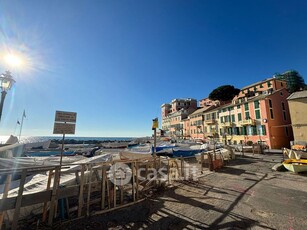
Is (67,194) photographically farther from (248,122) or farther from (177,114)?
(177,114)

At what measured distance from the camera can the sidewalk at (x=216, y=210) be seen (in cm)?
451

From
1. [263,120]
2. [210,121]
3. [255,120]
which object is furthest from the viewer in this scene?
[210,121]

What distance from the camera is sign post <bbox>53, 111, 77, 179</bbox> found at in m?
5.14

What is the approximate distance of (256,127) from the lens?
97.7 feet

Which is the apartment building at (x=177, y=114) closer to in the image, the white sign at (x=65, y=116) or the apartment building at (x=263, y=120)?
the apartment building at (x=263, y=120)

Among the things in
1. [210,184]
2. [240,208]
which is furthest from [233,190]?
[240,208]

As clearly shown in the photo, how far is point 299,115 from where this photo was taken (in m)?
25.3

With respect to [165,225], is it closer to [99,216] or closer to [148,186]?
[99,216]

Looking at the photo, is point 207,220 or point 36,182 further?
point 36,182

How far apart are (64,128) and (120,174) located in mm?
2910

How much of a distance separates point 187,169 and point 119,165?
19.9ft

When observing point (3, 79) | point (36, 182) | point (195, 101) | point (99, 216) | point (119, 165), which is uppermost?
point (195, 101)

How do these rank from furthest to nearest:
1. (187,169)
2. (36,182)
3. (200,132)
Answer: (200,132)
(187,169)
(36,182)

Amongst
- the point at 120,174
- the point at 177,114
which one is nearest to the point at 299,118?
the point at 120,174
